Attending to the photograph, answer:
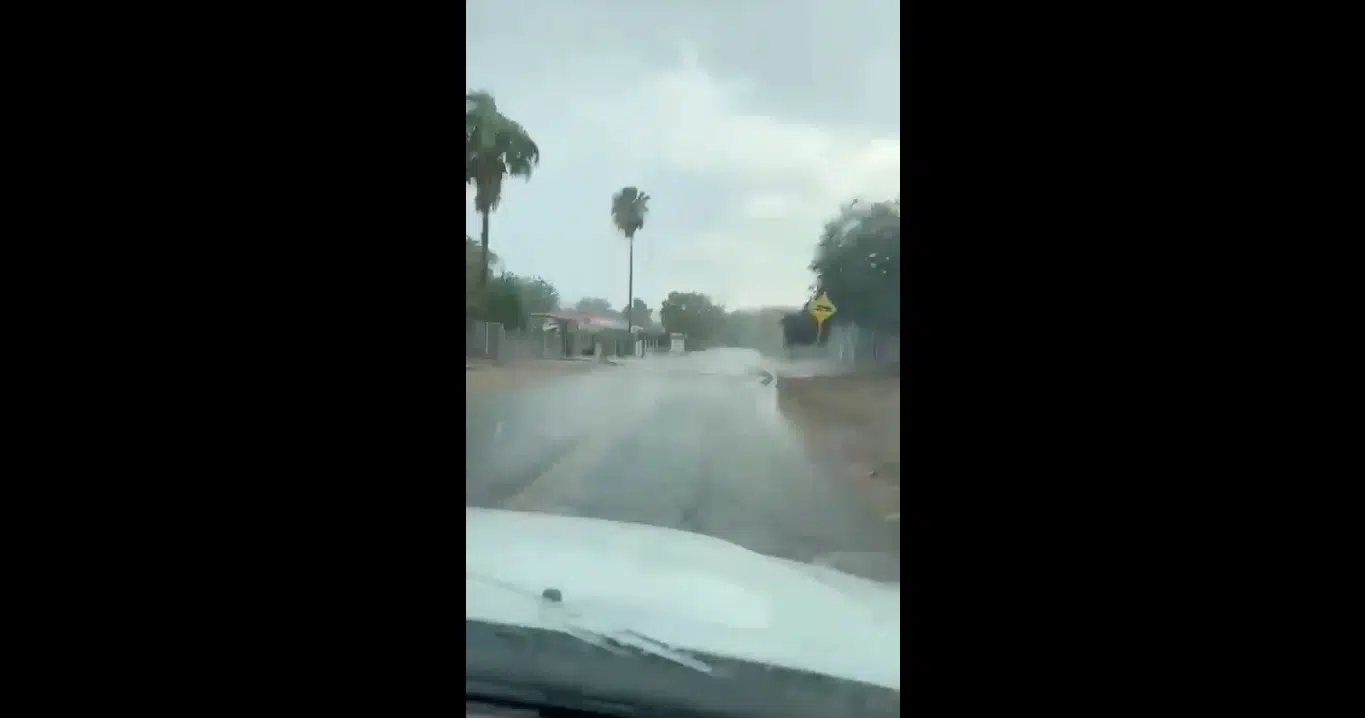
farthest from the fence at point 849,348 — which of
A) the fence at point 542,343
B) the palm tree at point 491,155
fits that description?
the palm tree at point 491,155

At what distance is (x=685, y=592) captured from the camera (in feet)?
4.92

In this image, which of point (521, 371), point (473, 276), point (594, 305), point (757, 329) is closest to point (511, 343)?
point (521, 371)

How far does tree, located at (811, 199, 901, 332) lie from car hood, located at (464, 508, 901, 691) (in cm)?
44

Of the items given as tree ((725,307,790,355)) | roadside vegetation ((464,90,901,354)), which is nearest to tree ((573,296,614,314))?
roadside vegetation ((464,90,901,354))

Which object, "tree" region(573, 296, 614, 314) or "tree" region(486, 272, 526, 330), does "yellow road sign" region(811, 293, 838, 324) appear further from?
"tree" region(486, 272, 526, 330)

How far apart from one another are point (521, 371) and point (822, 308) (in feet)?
2.03

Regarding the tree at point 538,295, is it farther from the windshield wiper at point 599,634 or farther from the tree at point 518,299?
the windshield wiper at point 599,634

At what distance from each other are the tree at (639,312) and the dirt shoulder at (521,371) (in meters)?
0.12

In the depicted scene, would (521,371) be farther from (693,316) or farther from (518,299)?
(693,316)

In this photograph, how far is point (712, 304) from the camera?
5.54 ft
